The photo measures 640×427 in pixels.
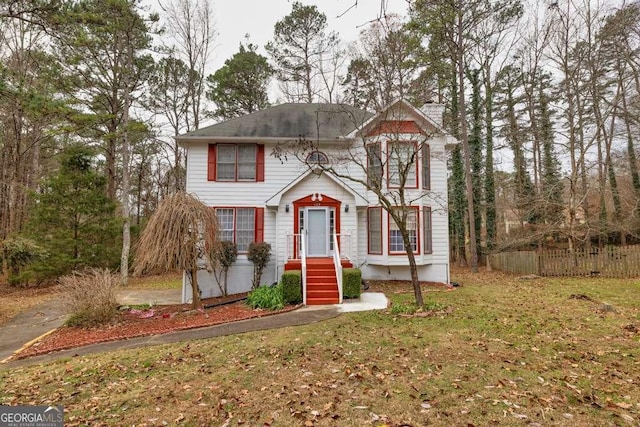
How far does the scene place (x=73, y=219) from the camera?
16875 millimetres

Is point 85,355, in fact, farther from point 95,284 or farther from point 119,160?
point 119,160

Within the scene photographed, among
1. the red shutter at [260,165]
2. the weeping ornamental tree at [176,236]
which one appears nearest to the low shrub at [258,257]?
the weeping ornamental tree at [176,236]

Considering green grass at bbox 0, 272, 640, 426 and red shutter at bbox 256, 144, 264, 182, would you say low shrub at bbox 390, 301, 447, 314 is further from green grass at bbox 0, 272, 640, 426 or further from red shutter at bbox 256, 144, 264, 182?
red shutter at bbox 256, 144, 264, 182

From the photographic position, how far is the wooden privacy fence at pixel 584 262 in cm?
1422

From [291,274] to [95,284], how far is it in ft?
17.4

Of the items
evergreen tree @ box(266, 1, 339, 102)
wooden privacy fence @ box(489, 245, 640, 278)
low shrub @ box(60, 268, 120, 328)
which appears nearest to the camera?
low shrub @ box(60, 268, 120, 328)

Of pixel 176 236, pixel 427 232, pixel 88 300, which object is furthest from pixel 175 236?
pixel 427 232

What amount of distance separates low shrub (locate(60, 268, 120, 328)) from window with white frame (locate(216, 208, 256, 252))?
4825mm

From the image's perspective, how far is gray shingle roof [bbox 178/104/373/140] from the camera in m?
13.6

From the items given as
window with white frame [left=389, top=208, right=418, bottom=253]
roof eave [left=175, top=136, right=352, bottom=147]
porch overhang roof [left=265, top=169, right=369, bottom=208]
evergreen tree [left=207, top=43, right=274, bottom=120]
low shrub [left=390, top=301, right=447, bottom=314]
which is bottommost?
low shrub [left=390, top=301, right=447, bottom=314]

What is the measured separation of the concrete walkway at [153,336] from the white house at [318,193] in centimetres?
A: 283

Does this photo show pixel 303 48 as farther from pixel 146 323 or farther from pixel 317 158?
pixel 146 323

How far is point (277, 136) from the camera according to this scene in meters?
13.5

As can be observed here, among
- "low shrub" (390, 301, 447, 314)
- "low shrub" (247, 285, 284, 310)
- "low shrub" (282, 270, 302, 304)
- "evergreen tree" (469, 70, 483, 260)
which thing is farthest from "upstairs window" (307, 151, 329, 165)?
"evergreen tree" (469, 70, 483, 260)
